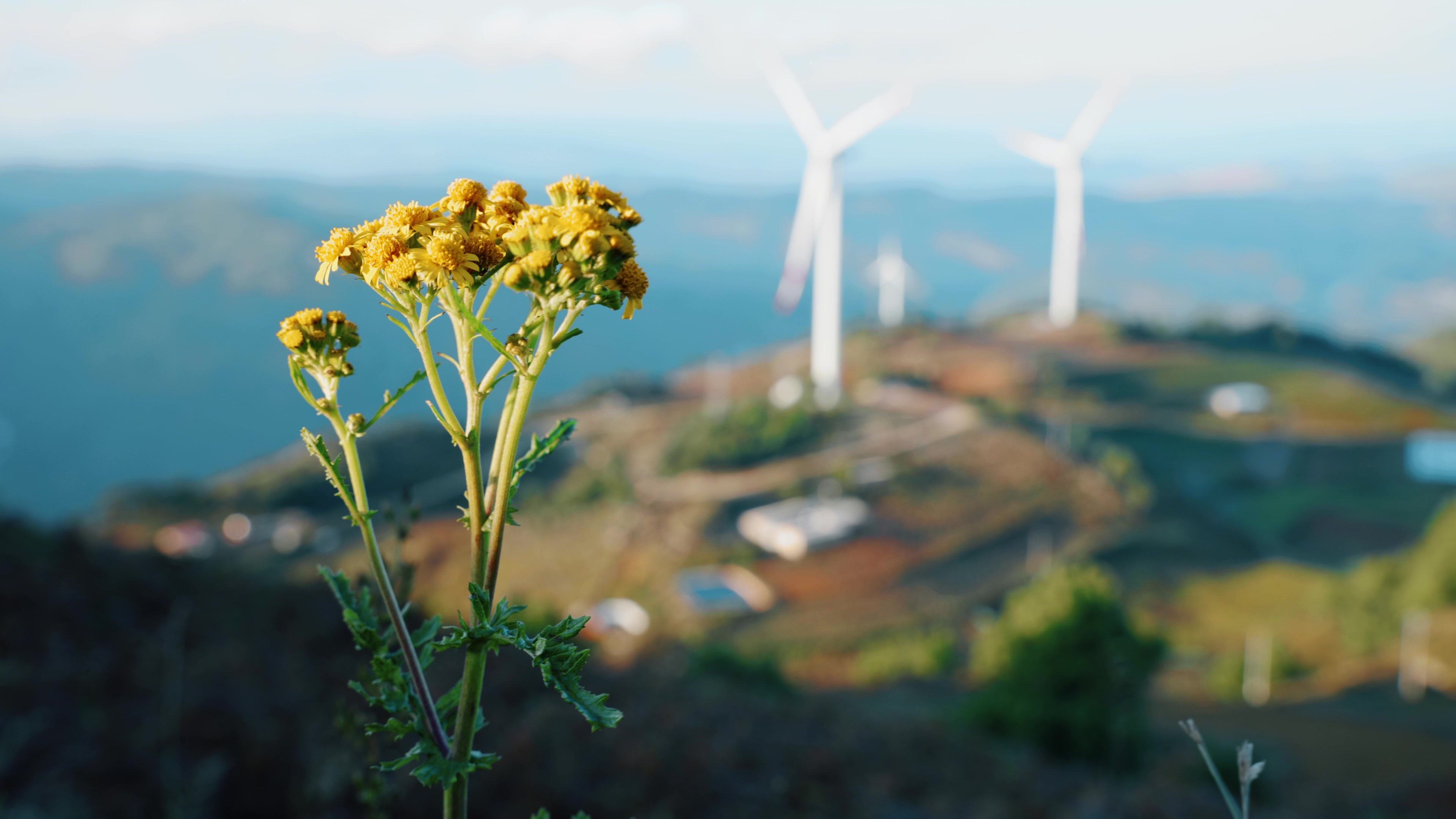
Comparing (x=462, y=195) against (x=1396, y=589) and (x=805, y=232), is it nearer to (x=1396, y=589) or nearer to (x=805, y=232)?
(x=805, y=232)

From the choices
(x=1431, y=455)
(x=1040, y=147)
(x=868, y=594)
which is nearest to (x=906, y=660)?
(x=868, y=594)

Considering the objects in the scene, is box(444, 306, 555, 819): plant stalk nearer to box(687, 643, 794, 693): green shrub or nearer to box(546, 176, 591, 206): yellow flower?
box(546, 176, 591, 206): yellow flower

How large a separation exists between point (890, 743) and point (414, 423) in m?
102

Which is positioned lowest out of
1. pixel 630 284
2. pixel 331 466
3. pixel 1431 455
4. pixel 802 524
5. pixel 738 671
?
pixel 1431 455

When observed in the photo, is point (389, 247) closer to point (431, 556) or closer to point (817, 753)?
point (817, 753)

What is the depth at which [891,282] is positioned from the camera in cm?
11750

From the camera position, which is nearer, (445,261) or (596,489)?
(445,261)

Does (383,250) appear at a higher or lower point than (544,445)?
higher

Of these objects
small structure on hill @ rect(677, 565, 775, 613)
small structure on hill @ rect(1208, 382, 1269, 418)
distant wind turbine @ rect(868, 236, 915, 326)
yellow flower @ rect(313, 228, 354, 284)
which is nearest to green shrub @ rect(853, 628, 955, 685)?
small structure on hill @ rect(677, 565, 775, 613)

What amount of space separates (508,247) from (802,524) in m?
72.4

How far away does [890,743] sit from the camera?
18031mm

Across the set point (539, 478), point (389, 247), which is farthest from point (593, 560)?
point (389, 247)

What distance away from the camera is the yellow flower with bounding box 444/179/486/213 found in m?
2.40

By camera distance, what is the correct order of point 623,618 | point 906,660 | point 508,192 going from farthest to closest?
point 623,618 < point 906,660 < point 508,192
